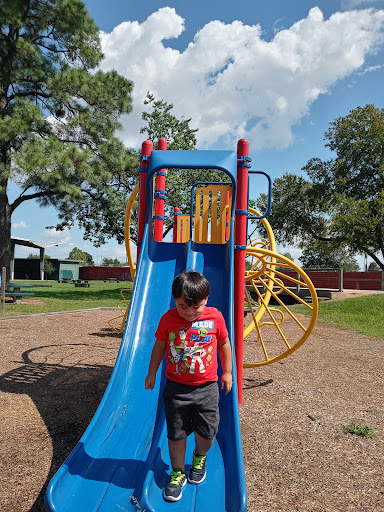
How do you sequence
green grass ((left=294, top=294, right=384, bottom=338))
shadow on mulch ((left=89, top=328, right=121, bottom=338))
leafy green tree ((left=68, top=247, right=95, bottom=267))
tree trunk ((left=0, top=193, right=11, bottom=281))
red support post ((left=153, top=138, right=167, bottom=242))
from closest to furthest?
red support post ((left=153, top=138, right=167, bottom=242))
shadow on mulch ((left=89, top=328, right=121, bottom=338))
green grass ((left=294, top=294, right=384, bottom=338))
tree trunk ((left=0, top=193, right=11, bottom=281))
leafy green tree ((left=68, top=247, right=95, bottom=267))

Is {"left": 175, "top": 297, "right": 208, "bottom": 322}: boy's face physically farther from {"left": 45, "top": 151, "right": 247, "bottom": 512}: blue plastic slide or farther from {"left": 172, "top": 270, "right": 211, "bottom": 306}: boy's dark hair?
{"left": 45, "top": 151, "right": 247, "bottom": 512}: blue plastic slide

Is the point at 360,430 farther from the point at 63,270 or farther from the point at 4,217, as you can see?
the point at 63,270

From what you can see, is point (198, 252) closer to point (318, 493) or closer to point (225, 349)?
point (225, 349)

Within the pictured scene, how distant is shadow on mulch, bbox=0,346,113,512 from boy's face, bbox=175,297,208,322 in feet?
4.66

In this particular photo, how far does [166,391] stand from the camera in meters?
2.51

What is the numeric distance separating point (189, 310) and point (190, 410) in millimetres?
609

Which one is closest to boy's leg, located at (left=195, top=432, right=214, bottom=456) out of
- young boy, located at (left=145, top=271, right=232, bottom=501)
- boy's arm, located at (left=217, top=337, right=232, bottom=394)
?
young boy, located at (left=145, top=271, right=232, bottom=501)

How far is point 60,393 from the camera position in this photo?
186 inches

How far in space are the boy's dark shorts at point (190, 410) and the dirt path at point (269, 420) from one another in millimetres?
610

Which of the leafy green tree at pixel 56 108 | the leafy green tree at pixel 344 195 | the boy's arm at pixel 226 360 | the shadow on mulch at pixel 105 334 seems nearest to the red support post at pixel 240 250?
the boy's arm at pixel 226 360

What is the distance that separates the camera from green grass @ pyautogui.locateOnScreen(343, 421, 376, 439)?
3.75 meters

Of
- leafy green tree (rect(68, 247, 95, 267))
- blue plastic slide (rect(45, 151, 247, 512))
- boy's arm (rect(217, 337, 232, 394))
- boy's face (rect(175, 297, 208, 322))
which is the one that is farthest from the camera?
leafy green tree (rect(68, 247, 95, 267))

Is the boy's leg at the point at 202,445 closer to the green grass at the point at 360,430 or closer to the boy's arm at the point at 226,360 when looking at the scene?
the boy's arm at the point at 226,360

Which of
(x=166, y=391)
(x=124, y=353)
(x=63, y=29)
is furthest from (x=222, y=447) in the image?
(x=63, y=29)
